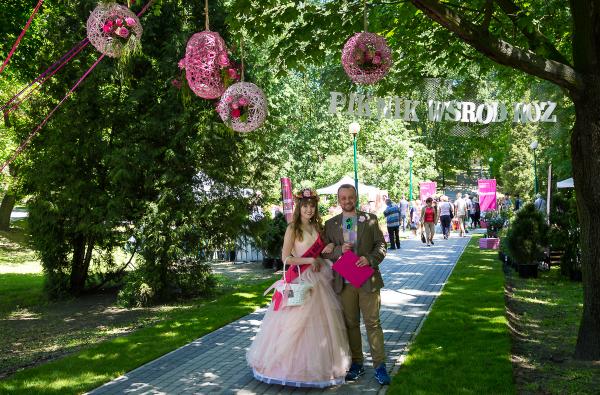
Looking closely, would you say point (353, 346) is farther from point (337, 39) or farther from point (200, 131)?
point (200, 131)

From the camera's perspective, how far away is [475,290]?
13.0 meters

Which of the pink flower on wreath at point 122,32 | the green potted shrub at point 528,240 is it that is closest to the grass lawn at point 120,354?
the pink flower on wreath at point 122,32

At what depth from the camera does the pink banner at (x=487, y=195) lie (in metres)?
32.2

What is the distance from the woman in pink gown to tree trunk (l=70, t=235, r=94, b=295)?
29.7ft

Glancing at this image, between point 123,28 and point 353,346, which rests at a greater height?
point 123,28

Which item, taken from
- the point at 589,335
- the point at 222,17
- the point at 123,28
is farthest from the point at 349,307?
the point at 222,17

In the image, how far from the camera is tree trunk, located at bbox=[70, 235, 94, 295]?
1480 cm

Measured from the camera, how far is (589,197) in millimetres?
7230

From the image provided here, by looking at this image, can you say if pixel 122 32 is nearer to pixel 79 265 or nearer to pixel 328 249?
pixel 328 249

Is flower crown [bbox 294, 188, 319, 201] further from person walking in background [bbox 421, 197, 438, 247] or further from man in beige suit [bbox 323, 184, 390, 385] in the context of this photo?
person walking in background [bbox 421, 197, 438, 247]

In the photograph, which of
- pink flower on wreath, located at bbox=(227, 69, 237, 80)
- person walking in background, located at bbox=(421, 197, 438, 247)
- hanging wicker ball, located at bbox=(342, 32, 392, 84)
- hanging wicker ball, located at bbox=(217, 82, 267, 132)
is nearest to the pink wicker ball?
pink flower on wreath, located at bbox=(227, 69, 237, 80)

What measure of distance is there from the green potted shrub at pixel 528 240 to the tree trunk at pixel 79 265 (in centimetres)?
1011

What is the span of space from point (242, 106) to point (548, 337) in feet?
18.3

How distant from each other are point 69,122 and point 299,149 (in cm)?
3126
